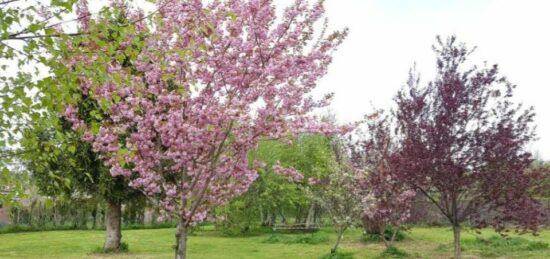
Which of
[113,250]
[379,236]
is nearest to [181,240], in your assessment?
[113,250]

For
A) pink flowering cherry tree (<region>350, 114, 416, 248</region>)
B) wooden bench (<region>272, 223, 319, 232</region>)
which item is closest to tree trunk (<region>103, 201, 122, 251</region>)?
pink flowering cherry tree (<region>350, 114, 416, 248</region>)

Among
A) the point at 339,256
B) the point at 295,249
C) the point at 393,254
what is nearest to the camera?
the point at 339,256

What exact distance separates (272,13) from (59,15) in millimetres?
Result: 4223

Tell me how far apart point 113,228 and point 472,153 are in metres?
13.6

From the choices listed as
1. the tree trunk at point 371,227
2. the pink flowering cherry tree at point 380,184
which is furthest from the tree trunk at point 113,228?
the tree trunk at point 371,227

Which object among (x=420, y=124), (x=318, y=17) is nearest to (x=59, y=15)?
(x=318, y=17)

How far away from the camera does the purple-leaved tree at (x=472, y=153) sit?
1139cm

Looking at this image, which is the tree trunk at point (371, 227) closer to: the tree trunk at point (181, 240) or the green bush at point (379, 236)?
the green bush at point (379, 236)

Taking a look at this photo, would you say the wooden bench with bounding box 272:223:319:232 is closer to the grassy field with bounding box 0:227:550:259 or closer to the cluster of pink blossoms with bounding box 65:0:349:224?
the grassy field with bounding box 0:227:550:259

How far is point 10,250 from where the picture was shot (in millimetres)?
21047

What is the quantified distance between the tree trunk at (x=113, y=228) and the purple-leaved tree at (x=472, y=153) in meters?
11.8

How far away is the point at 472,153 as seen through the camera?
11.7 m

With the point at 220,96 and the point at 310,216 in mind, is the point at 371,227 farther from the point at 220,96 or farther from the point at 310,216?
the point at 220,96

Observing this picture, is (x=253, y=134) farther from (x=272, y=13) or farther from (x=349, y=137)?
(x=349, y=137)
